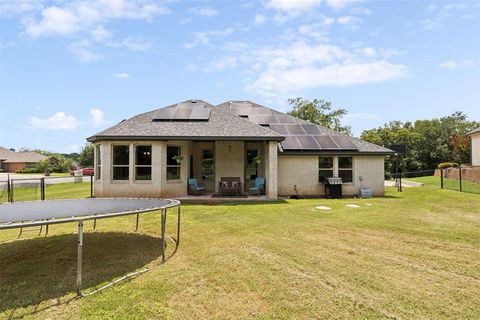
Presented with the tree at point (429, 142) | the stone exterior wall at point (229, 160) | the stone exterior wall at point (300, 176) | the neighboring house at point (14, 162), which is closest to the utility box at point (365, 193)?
the stone exterior wall at point (300, 176)

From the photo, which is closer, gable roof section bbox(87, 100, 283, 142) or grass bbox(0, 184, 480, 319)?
grass bbox(0, 184, 480, 319)

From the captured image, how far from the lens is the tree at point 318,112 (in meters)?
40.1

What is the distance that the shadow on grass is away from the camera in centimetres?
375

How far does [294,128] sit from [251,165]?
3.86 m

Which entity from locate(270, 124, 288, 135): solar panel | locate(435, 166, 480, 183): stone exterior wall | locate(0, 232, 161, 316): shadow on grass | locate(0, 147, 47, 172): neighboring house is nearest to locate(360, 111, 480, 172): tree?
locate(435, 166, 480, 183): stone exterior wall

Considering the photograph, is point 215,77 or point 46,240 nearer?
point 46,240

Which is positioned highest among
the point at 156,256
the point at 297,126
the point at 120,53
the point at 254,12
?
the point at 254,12

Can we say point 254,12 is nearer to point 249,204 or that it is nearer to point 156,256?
point 249,204

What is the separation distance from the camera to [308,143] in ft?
49.4

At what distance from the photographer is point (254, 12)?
11078mm

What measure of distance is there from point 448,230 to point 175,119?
12.6 metres

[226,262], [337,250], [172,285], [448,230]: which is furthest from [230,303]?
[448,230]

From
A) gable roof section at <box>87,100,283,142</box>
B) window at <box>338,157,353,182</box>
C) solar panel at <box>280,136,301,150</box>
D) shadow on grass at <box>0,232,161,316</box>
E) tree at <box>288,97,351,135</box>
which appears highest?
tree at <box>288,97,351,135</box>

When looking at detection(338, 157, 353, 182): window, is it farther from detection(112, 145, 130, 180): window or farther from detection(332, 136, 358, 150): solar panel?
detection(112, 145, 130, 180): window
